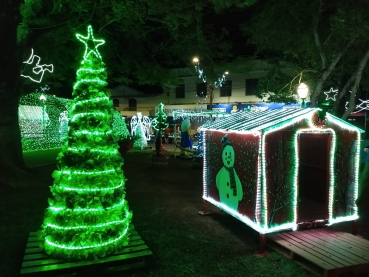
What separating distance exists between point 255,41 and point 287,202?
9356mm

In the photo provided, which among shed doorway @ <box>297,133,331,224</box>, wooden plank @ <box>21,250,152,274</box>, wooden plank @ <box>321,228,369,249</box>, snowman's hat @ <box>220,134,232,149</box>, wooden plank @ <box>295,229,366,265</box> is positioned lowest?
wooden plank @ <box>321,228,369,249</box>

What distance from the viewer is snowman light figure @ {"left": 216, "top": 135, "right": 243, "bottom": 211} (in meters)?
5.86

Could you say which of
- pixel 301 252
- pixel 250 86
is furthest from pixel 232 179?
pixel 250 86

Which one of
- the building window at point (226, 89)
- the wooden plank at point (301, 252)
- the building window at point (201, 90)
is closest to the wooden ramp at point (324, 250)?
the wooden plank at point (301, 252)

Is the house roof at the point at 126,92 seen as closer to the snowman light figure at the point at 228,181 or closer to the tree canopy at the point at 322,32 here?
the tree canopy at the point at 322,32

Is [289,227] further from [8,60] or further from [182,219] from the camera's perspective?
[8,60]

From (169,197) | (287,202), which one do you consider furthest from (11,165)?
(287,202)

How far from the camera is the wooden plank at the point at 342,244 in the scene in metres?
4.74

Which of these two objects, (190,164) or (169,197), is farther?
(190,164)

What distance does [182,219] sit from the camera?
22.8 ft

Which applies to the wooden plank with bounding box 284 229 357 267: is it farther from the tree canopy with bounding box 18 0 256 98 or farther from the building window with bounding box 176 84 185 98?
the building window with bounding box 176 84 185 98

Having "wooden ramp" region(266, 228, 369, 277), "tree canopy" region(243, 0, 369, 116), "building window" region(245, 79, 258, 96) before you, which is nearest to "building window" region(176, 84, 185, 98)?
"building window" region(245, 79, 258, 96)

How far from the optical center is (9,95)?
911cm

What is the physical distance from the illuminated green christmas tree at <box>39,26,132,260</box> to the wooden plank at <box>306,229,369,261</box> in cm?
332
